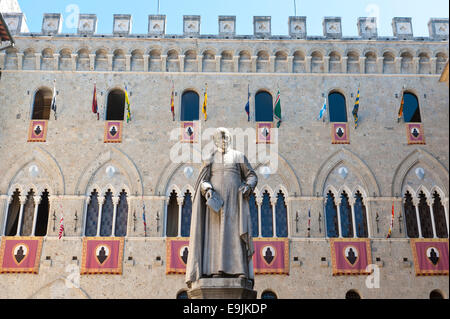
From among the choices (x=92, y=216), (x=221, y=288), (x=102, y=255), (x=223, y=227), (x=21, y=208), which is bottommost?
(x=221, y=288)

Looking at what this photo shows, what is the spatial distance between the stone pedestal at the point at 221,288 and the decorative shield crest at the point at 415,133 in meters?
13.4

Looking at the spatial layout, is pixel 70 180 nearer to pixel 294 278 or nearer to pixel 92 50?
pixel 92 50

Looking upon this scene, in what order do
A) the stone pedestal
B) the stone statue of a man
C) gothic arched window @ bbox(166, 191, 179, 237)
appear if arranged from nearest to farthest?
the stone pedestal, the stone statue of a man, gothic arched window @ bbox(166, 191, 179, 237)

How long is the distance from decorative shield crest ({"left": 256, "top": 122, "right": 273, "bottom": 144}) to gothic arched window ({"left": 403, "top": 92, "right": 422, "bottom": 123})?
503 centimetres

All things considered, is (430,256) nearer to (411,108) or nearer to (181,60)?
(411,108)

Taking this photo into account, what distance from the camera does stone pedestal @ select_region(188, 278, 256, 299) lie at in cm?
695

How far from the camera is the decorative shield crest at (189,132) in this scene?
18.5 m

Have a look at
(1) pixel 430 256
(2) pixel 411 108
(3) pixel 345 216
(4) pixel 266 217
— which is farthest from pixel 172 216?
(2) pixel 411 108

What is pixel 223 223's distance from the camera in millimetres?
7371

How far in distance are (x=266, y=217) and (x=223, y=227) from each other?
1068cm

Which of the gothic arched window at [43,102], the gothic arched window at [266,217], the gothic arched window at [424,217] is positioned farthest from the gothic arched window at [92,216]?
the gothic arched window at [424,217]

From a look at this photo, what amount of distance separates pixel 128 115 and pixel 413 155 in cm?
996

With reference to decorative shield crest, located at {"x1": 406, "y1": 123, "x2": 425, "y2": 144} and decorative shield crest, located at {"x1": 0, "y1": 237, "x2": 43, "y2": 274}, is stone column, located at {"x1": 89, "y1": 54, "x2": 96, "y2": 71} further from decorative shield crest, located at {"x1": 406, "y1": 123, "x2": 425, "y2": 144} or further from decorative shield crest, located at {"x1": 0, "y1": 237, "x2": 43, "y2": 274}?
decorative shield crest, located at {"x1": 406, "y1": 123, "x2": 425, "y2": 144}

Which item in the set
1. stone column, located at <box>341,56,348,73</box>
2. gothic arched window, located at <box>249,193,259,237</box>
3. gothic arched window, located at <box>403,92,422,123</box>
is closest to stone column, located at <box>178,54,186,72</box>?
gothic arched window, located at <box>249,193,259,237</box>
